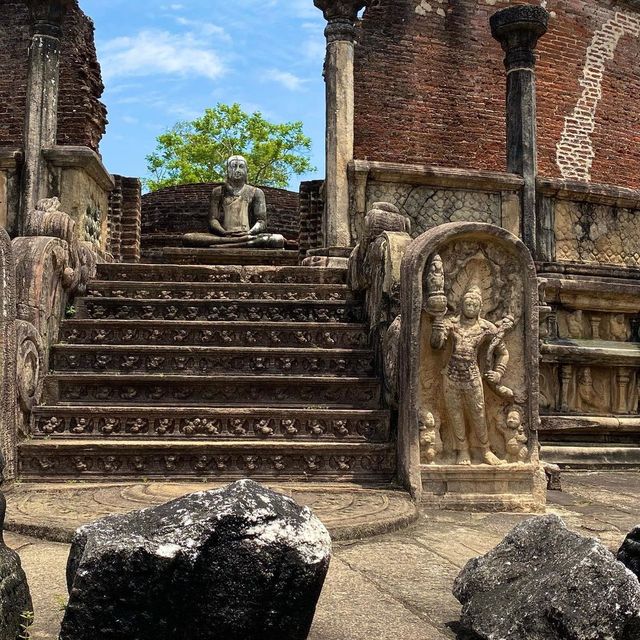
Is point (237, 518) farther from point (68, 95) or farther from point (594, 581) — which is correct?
point (68, 95)

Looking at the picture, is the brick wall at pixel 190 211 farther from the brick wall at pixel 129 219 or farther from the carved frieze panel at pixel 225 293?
the carved frieze panel at pixel 225 293

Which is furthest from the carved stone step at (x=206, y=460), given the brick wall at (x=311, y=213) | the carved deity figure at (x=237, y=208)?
the carved deity figure at (x=237, y=208)

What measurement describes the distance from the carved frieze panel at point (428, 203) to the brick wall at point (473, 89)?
6.69 m

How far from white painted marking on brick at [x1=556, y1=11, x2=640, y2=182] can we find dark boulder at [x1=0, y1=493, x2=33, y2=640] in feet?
47.1

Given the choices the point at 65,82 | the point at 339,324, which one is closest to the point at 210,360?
the point at 339,324

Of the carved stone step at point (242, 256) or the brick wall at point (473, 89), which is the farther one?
the brick wall at point (473, 89)

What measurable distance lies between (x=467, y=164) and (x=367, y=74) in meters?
2.49

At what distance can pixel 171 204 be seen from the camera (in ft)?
58.0

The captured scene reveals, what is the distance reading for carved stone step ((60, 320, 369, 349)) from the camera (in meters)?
6.09

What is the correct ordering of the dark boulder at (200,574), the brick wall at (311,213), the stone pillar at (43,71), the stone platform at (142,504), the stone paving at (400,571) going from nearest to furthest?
1. the dark boulder at (200,574)
2. the stone paving at (400,571)
3. the stone platform at (142,504)
4. the stone pillar at (43,71)
5. the brick wall at (311,213)

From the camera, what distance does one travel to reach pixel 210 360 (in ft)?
19.2

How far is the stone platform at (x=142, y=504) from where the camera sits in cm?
375

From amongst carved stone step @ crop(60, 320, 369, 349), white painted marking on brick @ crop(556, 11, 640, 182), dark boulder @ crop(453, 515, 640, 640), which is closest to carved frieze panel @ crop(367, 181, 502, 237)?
carved stone step @ crop(60, 320, 369, 349)

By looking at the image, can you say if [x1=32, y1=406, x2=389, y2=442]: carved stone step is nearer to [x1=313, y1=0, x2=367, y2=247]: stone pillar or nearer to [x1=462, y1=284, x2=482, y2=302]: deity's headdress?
[x1=462, y1=284, x2=482, y2=302]: deity's headdress
